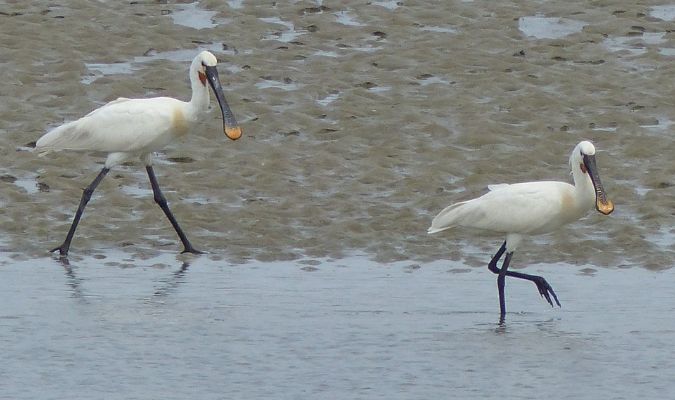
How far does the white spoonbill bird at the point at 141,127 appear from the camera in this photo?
42.7 feet

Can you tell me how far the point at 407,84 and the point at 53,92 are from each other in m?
3.29

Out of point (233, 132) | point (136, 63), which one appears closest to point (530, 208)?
point (233, 132)

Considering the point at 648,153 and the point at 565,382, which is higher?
the point at 565,382

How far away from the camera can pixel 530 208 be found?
11.1 meters

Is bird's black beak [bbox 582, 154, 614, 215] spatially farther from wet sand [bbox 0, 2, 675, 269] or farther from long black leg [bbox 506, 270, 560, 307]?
wet sand [bbox 0, 2, 675, 269]

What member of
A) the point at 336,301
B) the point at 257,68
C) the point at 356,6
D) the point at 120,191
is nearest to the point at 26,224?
the point at 120,191

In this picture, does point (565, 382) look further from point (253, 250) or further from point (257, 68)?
point (257, 68)

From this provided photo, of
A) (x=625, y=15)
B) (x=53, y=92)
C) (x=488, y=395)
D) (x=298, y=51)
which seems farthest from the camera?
(x=625, y=15)

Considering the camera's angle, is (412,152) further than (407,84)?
No

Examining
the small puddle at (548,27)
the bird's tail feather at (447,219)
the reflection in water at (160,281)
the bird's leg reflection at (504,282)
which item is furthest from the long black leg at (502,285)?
the small puddle at (548,27)

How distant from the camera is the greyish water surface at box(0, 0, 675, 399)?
9344 mm

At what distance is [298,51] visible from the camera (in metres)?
17.8

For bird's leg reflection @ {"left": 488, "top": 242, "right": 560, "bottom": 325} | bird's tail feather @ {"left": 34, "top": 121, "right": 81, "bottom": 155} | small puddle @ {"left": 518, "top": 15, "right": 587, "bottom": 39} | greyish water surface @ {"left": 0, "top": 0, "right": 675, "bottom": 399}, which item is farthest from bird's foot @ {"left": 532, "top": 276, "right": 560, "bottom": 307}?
small puddle @ {"left": 518, "top": 15, "right": 587, "bottom": 39}

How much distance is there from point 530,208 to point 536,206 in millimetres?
39
